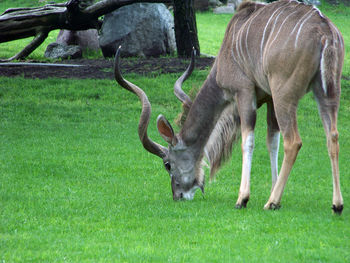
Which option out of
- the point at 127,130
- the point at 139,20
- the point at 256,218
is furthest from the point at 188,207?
the point at 139,20

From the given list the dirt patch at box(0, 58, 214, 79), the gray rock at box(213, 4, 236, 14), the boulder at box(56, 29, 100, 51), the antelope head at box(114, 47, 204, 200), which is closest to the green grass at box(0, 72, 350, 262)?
the antelope head at box(114, 47, 204, 200)

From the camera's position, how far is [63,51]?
574 inches

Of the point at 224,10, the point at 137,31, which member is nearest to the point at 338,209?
the point at 137,31

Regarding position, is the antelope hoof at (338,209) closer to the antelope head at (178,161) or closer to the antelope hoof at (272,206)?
the antelope hoof at (272,206)

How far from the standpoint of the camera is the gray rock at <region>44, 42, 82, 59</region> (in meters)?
14.5

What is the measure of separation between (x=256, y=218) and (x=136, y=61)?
26.9 feet

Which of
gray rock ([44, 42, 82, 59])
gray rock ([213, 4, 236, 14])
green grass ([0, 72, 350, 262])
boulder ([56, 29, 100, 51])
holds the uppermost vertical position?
green grass ([0, 72, 350, 262])

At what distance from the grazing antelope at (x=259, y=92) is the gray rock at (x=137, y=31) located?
6979 mm

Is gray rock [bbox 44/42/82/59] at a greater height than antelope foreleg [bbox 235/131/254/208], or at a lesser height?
lesser

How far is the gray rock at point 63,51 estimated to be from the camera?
47.4ft

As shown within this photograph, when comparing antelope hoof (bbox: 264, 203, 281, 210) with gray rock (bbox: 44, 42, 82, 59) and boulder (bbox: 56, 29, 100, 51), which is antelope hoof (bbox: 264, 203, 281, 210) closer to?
gray rock (bbox: 44, 42, 82, 59)

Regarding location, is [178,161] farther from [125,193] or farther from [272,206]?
[272,206]

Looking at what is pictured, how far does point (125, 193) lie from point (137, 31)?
7.79 m

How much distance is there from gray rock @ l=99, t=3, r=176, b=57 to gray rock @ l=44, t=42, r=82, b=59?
850 millimetres
